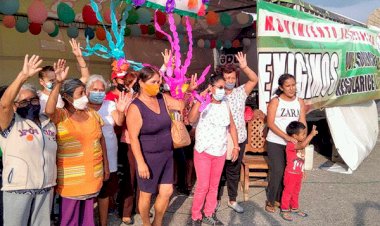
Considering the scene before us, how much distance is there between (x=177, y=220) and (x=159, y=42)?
20.3 feet

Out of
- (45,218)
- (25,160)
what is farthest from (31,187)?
(45,218)

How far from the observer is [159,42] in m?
9.37

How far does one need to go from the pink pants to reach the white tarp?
9.99 feet

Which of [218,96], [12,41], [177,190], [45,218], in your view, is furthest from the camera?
[12,41]

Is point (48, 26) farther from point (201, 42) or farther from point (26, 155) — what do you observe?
point (201, 42)

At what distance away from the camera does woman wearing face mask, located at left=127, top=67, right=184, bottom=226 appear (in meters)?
3.05

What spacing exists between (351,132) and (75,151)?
5191 millimetres

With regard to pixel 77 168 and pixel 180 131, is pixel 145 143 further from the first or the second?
pixel 77 168

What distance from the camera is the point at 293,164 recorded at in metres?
4.05

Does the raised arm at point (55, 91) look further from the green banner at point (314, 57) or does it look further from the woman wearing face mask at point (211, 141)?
the green banner at point (314, 57)

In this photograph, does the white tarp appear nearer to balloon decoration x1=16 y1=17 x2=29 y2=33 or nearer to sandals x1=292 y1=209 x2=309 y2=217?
sandals x1=292 y1=209 x2=309 y2=217

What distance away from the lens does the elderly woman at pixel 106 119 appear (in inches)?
128

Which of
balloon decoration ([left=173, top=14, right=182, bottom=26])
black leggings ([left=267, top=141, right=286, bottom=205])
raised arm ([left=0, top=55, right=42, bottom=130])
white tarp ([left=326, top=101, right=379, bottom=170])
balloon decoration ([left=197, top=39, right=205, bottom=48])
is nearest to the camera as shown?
raised arm ([left=0, top=55, right=42, bottom=130])

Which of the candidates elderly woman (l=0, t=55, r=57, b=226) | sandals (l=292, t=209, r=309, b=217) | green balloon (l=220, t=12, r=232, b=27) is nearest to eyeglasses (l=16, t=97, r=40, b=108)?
elderly woman (l=0, t=55, r=57, b=226)
